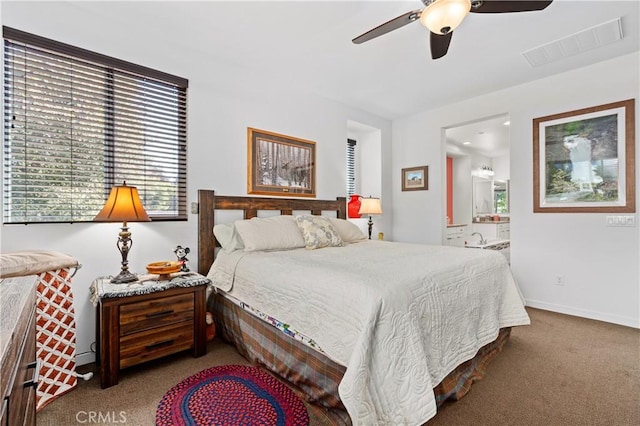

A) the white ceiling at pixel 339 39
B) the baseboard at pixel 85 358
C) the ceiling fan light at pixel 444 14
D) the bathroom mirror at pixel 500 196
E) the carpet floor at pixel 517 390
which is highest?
the white ceiling at pixel 339 39

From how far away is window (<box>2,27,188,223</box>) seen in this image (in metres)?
1.96

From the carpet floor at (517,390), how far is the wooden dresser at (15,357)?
959 mm

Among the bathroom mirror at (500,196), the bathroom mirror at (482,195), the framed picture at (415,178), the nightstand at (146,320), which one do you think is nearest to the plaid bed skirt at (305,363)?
the nightstand at (146,320)

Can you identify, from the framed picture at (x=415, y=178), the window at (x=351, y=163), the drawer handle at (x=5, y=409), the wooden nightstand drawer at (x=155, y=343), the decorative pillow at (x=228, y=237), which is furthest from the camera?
the window at (x=351, y=163)

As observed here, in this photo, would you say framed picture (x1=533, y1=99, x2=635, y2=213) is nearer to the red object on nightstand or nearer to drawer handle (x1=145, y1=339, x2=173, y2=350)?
the red object on nightstand

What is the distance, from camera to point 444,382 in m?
1.65

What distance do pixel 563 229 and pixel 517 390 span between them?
7.68 feet

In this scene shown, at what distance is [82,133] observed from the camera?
86.6 inches

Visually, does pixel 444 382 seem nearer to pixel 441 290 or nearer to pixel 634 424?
pixel 441 290

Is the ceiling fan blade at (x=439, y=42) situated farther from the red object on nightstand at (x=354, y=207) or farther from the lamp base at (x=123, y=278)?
the lamp base at (x=123, y=278)

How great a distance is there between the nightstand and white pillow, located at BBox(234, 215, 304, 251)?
A: 51cm

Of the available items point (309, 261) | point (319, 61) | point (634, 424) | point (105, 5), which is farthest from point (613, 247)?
point (105, 5)

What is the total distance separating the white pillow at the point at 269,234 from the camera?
259cm

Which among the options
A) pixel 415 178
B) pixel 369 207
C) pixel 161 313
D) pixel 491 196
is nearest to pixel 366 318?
pixel 161 313
